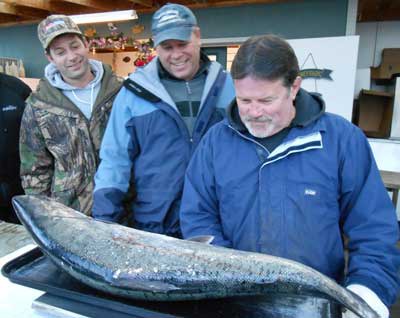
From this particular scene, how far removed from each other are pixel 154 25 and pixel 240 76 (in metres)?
0.82

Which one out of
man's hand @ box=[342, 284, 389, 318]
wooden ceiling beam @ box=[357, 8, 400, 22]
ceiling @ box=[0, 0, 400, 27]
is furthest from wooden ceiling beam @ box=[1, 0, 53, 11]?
man's hand @ box=[342, 284, 389, 318]

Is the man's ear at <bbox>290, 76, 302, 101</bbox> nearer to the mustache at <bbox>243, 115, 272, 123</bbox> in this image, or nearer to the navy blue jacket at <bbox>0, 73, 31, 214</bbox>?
the mustache at <bbox>243, 115, 272, 123</bbox>

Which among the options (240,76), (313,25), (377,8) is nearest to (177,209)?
(240,76)

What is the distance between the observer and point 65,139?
2.27 metres

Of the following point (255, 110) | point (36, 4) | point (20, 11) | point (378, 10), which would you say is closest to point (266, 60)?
point (255, 110)

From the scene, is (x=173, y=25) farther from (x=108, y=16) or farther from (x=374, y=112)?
(x=108, y=16)

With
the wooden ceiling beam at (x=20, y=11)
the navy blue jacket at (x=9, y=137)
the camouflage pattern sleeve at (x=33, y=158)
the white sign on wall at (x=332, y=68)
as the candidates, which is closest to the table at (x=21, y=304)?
the camouflage pattern sleeve at (x=33, y=158)

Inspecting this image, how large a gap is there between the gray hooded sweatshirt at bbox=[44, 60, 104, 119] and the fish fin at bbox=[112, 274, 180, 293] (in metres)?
1.51

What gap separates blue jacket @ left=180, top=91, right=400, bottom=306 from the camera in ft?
4.18

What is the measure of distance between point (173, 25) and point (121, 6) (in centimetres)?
580

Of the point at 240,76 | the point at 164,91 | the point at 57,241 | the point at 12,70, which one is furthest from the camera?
the point at 12,70

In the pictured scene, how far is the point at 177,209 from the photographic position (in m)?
1.90

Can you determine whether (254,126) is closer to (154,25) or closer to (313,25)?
(154,25)

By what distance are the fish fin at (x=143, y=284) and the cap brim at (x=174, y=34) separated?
1.24 metres
